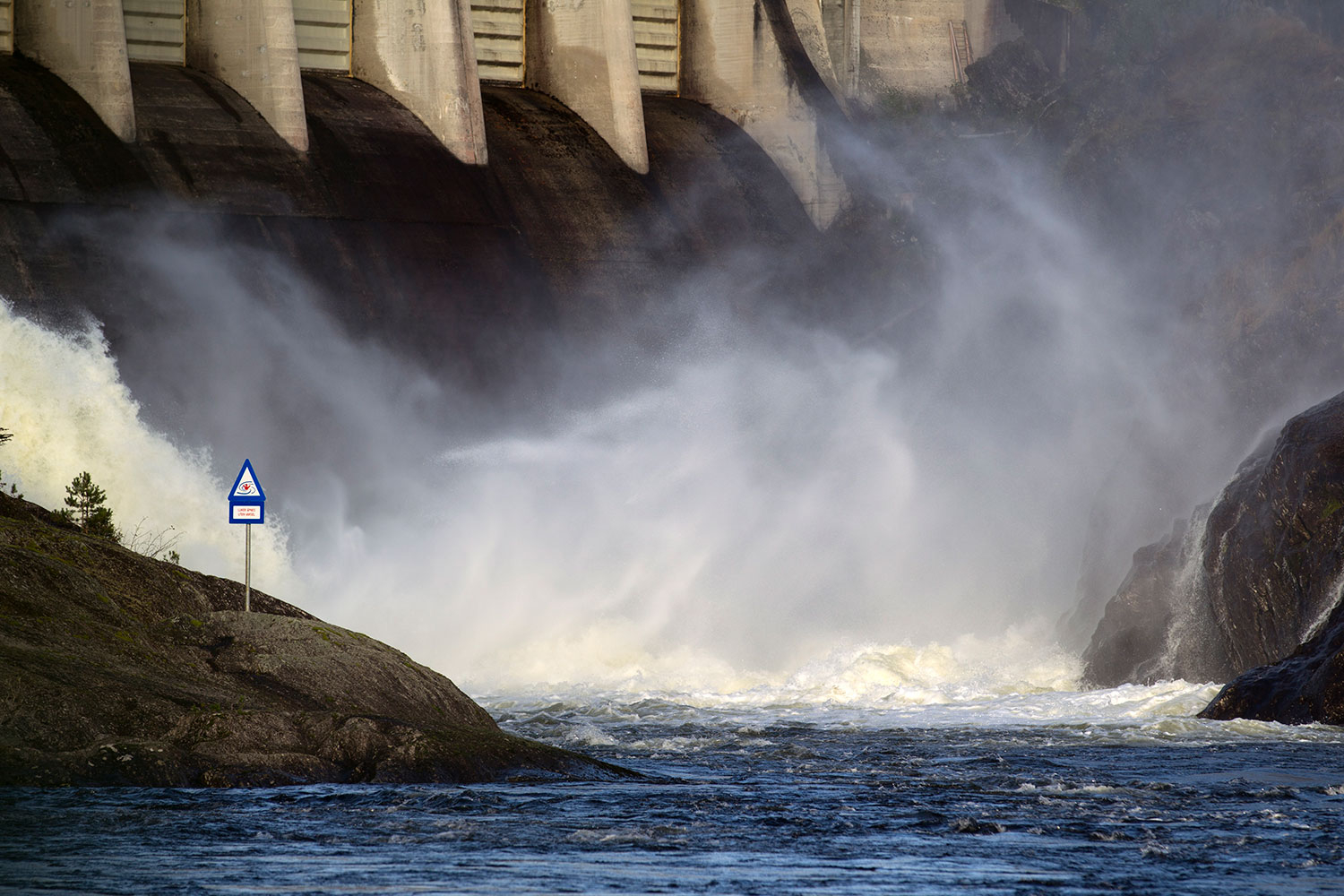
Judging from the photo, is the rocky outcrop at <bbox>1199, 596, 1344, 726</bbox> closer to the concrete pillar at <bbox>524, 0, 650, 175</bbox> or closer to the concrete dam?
the concrete dam

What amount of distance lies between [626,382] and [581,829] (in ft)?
80.3

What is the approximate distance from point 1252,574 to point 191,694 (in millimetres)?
14793

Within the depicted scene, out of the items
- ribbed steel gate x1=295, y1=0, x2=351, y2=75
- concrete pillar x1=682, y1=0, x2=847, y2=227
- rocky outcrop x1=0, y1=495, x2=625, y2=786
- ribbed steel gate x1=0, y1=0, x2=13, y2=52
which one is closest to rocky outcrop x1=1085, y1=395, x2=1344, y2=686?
rocky outcrop x1=0, y1=495, x2=625, y2=786

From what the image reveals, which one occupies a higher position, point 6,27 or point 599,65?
point 599,65

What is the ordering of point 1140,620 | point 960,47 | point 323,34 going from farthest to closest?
1. point 960,47
2. point 323,34
3. point 1140,620

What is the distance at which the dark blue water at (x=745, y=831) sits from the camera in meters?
9.11

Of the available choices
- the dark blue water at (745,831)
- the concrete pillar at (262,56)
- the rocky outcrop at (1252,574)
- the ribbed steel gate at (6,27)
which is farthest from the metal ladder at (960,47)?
the dark blue water at (745,831)

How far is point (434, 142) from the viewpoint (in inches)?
1366

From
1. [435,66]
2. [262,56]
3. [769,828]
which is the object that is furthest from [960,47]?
[769,828]

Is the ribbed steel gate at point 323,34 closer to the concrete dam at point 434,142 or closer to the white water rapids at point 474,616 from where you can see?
the concrete dam at point 434,142

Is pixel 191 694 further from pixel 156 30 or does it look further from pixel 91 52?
pixel 156 30

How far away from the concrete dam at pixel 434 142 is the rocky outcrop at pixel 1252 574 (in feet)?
49.6

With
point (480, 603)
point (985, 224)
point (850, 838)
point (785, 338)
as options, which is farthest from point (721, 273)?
point (850, 838)

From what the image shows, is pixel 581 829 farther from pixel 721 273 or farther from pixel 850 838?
pixel 721 273
